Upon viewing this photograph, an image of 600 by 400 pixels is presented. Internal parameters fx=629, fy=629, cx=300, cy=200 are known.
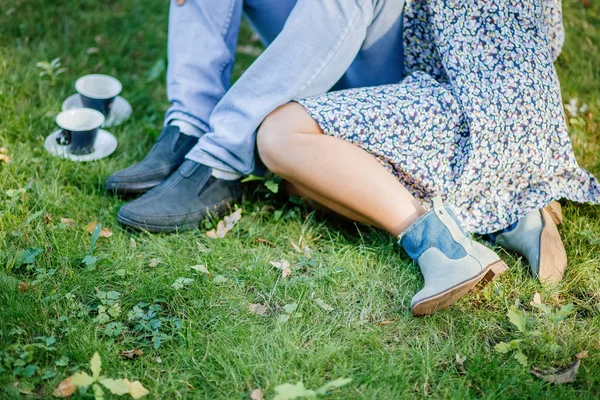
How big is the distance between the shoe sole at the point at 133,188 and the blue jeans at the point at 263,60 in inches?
8.9

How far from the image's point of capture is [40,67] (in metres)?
3.11

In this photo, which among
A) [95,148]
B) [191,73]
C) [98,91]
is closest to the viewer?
[191,73]

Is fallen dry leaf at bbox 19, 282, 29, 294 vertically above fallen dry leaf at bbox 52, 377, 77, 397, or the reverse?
fallen dry leaf at bbox 52, 377, 77, 397

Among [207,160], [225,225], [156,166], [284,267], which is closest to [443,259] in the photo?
[284,267]

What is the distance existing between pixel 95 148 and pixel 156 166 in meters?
0.38

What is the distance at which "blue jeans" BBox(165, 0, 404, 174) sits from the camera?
2137 mm

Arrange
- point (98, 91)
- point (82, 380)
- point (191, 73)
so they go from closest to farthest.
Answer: point (82, 380)
point (191, 73)
point (98, 91)

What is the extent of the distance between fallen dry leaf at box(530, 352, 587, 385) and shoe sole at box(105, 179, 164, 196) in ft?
4.99

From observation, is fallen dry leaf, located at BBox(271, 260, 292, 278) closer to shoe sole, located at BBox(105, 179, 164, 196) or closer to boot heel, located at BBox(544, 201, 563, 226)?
shoe sole, located at BBox(105, 179, 164, 196)

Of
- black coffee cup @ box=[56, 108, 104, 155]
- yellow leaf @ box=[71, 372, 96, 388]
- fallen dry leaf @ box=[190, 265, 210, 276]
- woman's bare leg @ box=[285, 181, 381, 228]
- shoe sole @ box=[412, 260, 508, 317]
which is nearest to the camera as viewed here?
yellow leaf @ box=[71, 372, 96, 388]

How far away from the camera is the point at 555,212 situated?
2332 millimetres

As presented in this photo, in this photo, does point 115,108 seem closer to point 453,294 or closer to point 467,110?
point 467,110

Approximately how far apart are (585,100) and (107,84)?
231cm

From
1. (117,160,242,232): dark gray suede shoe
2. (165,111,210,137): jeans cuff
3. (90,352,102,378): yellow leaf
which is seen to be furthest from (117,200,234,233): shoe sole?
(90,352,102,378): yellow leaf
